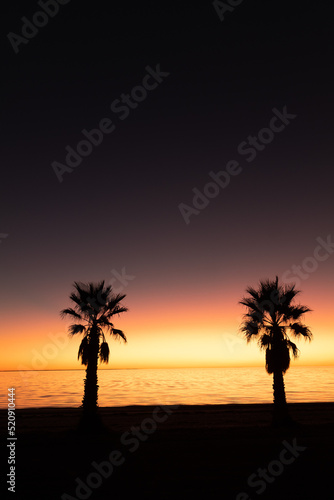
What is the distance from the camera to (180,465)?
38.1ft

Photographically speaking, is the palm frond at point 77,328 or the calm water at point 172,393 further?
the calm water at point 172,393

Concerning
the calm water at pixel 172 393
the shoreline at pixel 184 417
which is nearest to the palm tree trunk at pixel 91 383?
the shoreline at pixel 184 417

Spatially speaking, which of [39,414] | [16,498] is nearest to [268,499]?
[16,498]

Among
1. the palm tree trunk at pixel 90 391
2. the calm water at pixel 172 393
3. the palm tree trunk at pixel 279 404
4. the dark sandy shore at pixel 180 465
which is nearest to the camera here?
the dark sandy shore at pixel 180 465

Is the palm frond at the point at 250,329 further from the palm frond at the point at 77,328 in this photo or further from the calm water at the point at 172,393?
the calm water at the point at 172,393

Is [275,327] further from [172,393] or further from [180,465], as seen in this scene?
[172,393]

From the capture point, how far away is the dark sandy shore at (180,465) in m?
9.28

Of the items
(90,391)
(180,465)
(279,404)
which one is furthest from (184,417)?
(180,465)

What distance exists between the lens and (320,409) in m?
37.5

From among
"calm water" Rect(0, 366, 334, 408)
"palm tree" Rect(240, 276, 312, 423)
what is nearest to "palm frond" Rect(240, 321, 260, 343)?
"palm tree" Rect(240, 276, 312, 423)

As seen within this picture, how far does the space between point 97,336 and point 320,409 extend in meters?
26.9

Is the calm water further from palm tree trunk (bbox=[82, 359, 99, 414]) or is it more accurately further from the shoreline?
palm tree trunk (bbox=[82, 359, 99, 414])

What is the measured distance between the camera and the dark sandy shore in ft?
30.5

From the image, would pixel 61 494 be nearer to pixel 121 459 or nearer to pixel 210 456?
pixel 121 459
